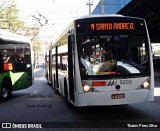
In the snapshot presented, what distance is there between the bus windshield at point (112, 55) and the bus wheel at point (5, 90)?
20.7ft

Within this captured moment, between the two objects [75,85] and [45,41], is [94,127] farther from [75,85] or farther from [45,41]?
[45,41]

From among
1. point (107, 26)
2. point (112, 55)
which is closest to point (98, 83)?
point (112, 55)

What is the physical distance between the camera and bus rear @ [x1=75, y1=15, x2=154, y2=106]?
9289 mm

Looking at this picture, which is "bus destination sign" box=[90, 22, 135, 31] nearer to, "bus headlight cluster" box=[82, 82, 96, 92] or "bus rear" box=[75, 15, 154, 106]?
"bus rear" box=[75, 15, 154, 106]

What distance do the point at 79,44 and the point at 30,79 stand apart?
854cm

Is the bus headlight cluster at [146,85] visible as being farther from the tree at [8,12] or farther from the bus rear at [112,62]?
the tree at [8,12]

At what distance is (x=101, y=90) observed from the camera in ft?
30.4

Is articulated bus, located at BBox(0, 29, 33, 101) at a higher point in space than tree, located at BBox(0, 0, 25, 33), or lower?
lower

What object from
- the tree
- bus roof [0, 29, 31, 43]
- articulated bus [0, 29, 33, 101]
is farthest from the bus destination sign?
the tree

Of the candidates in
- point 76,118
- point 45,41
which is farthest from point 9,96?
point 45,41

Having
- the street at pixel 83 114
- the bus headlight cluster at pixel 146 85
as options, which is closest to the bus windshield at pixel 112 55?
the bus headlight cluster at pixel 146 85

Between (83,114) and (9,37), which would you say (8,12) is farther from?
(83,114)

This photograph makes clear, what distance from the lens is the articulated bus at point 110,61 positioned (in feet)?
30.5

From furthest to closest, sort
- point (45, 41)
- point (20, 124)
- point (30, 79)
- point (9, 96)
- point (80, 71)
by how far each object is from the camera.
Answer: point (45, 41) → point (30, 79) → point (9, 96) → point (80, 71) → point (20, 124)
